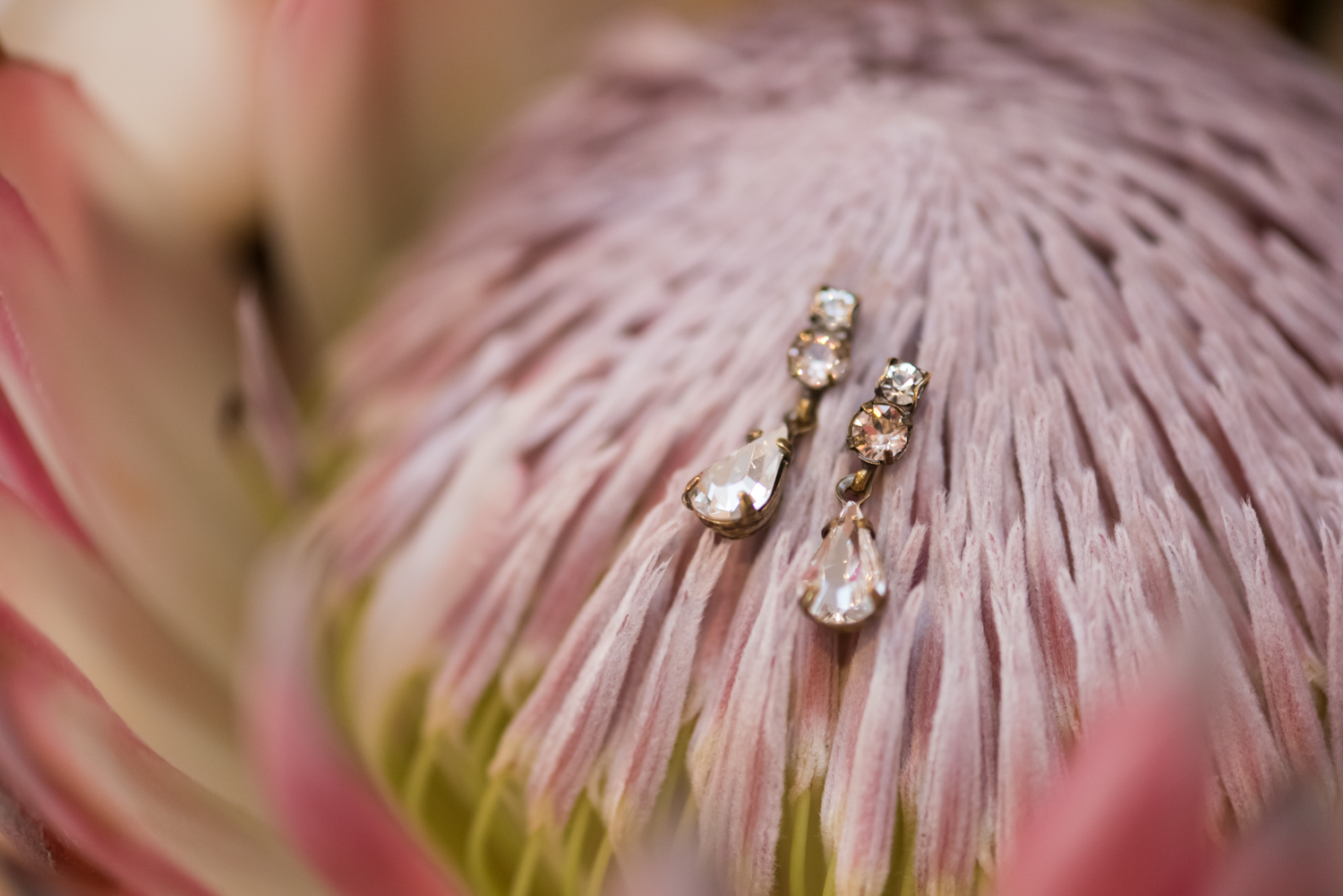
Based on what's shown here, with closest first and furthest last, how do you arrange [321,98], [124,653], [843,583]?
[843,583] → [124,653] → [321,98]

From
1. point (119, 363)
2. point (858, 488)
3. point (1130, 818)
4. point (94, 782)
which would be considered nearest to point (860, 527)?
point (858, 488)

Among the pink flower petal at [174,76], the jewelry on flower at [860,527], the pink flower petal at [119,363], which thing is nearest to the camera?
the jewelry on flower at [860,527]

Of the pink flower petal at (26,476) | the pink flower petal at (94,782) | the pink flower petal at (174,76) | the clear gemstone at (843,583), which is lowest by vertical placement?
the pink flower petal at (94,782)

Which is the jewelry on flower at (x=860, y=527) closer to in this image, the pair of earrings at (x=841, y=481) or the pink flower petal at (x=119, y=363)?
the pair of earrings at (x=841, y=481)

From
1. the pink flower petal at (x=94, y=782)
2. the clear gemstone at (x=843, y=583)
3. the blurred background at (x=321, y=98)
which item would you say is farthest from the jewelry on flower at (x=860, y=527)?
the blurred background at (x=321, y=98)

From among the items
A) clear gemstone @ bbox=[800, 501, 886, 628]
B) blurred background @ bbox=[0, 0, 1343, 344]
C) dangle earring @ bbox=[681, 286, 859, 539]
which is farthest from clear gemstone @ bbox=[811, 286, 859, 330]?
blurred background @ bbox=[0, 0, 1343, 344]

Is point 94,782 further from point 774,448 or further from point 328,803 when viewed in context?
point 774,448
